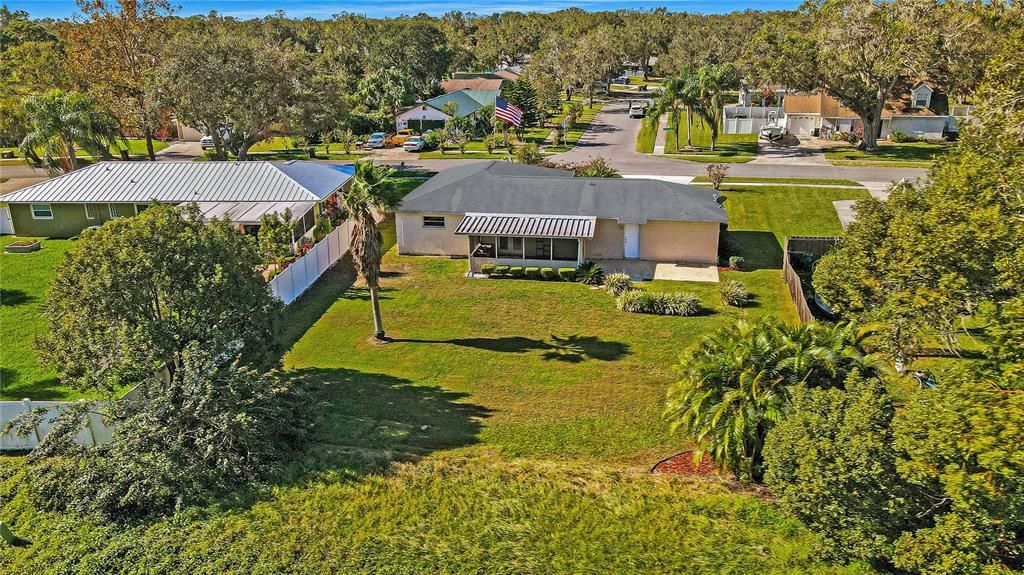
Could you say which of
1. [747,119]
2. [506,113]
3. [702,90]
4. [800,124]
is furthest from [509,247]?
[800,124]

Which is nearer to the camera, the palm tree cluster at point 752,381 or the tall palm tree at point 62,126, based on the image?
the palm tree cluster at point 752,381

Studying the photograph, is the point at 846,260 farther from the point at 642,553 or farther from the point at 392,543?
the point at 392,543

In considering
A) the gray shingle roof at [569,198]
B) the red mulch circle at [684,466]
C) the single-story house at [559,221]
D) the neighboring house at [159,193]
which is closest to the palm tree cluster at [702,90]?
the gray shingle roof at [569,198]

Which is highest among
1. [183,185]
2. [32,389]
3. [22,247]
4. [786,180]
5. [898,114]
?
[898,114]

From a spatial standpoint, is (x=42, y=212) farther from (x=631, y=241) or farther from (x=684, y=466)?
(x=684, y=466)

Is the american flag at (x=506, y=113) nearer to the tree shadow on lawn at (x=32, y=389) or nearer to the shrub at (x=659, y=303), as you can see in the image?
the shrub at (x=659, y=303)

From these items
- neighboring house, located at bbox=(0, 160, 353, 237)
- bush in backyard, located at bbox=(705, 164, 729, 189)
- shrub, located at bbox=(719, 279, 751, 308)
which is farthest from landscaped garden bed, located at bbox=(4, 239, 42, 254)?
bush in backyard, located at bbox=(705, 164, 729, 189)

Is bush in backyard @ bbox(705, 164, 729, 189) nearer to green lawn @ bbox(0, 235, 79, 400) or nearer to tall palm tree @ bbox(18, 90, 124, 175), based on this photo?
green lawn @ bbox(0, 235, 79, 400)
